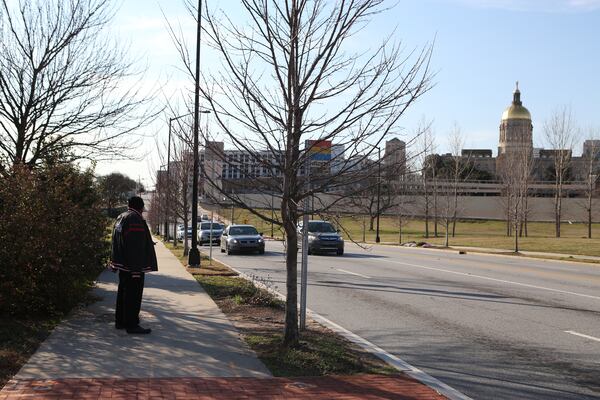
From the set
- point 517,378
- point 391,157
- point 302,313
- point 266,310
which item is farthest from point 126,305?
point 517,378

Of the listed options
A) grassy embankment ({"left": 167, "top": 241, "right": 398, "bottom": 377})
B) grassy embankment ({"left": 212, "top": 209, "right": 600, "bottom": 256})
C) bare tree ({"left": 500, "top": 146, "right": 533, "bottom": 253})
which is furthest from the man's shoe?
bare tree ({"left": 500, "top": 146, "right": 533, "bottom": 253})

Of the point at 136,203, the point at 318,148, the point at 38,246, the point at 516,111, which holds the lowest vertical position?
the point at 38,246

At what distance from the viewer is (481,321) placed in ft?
35.7

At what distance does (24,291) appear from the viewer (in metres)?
8.85

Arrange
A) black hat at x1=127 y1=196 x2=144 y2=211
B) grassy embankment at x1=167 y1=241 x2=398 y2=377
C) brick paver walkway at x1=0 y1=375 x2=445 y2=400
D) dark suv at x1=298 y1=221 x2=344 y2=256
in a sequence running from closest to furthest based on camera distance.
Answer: brick paver walkway at x1=0 y1=375 x2=445 y2=400 → grassy embankment at x1=167 y1=241 x2=398 y2=377 → black hat at x1=127 y1=196 x2=144 y2=211 → dark suv at x1=298 y1=221 x2=344 y2=256

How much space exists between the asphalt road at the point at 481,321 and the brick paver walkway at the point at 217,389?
0.89 metres

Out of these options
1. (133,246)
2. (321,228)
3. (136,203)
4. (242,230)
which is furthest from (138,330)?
(242,230)

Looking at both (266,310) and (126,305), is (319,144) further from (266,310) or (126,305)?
(266,310)

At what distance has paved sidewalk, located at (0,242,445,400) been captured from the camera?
576 cm

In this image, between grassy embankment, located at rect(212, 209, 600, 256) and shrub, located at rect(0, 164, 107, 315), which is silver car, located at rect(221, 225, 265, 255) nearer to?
grassy embankment, located at rect(212, 209, 600, 256)

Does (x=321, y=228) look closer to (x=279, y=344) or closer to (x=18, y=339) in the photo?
(x=279, y=344)

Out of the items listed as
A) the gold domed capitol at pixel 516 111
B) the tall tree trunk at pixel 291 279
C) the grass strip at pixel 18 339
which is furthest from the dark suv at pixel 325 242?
the gold domed capitol at pixel 516 111

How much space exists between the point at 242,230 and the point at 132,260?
22.7 m

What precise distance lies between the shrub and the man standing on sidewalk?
1099mm
